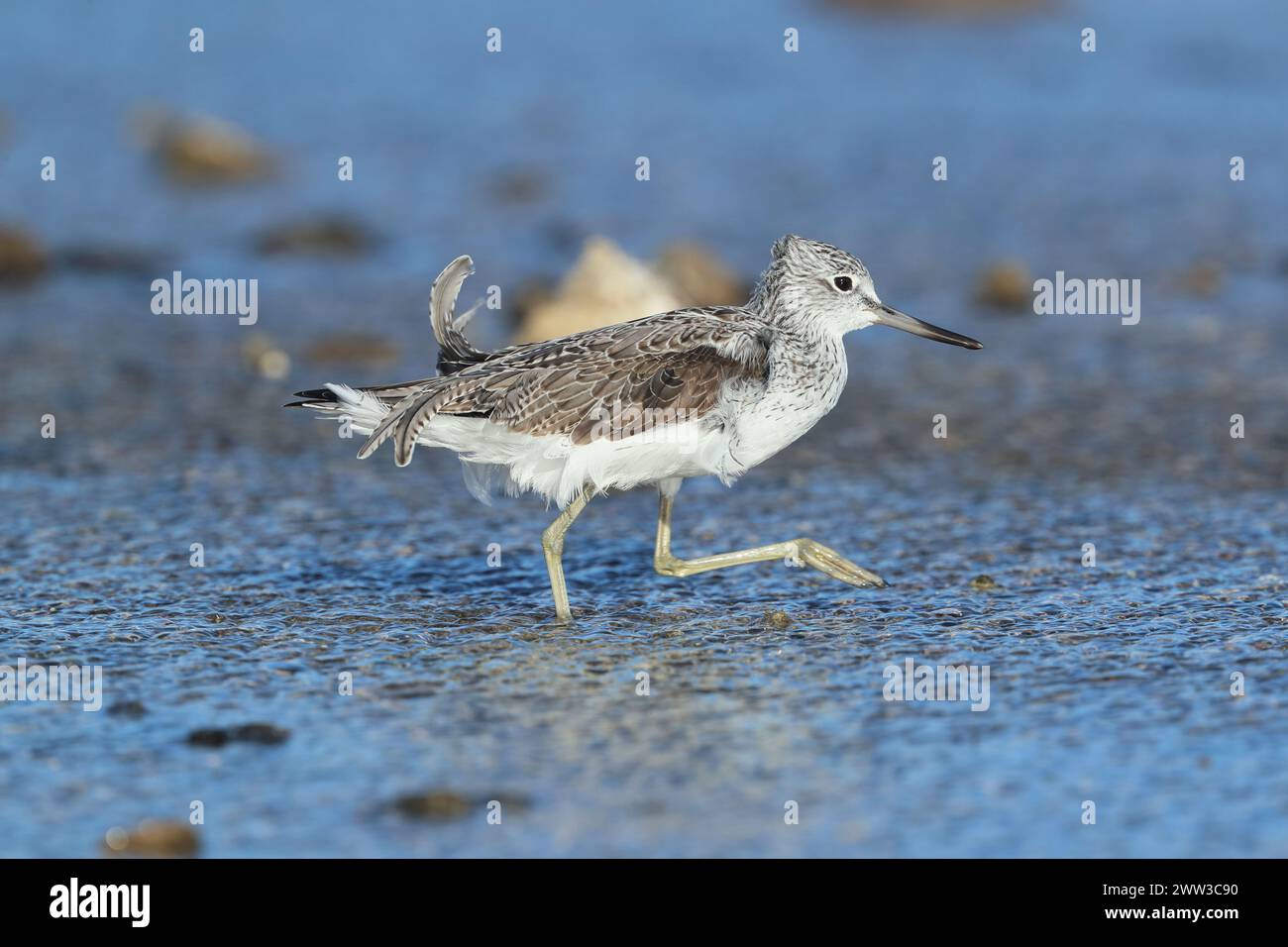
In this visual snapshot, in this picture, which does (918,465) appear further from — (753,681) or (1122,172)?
(1122,172)

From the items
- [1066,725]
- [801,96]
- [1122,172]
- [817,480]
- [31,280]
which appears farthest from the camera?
[801,96]

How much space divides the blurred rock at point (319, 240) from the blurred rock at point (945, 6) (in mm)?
8838

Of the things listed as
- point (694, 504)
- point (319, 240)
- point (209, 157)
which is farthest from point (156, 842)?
point (209, 157)

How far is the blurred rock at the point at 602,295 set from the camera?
1205 cm

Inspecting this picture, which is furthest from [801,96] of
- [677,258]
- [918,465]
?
[918,465]

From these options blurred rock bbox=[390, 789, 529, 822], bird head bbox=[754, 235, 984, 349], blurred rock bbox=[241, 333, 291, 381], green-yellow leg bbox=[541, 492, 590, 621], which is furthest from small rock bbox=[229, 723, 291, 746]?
blurred rock bbox=[241, 333, 291, 381]

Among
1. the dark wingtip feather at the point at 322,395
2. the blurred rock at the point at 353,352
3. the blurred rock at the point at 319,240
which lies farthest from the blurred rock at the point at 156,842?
the blurred rock at the point at 319,240

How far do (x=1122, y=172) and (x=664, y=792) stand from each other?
12.0 m

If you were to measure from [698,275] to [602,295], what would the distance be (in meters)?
1.66

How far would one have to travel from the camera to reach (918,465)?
1080cm

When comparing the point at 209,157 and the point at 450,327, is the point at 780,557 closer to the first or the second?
the point at 450,327

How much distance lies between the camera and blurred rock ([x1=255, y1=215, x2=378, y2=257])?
1587cm

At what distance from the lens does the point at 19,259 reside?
15.1m

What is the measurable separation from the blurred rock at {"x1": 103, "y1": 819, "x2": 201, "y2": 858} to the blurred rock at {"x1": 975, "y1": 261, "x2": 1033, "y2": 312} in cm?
913
